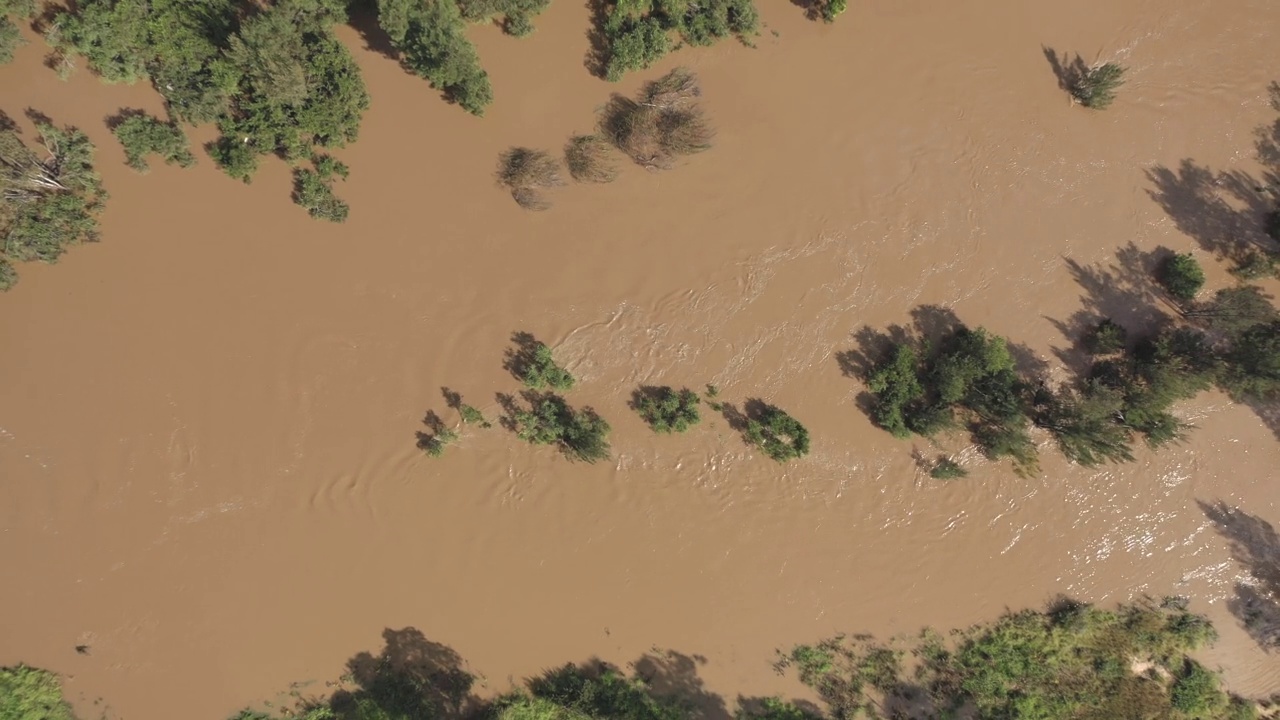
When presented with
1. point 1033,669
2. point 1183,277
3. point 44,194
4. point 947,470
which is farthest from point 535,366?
point 1183,277

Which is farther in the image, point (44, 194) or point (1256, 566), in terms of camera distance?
point (1256, 566)

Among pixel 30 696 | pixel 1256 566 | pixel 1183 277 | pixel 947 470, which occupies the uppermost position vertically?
pixel 1183 277

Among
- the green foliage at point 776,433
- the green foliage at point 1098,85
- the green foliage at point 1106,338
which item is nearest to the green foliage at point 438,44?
the green foliage at point 776,433

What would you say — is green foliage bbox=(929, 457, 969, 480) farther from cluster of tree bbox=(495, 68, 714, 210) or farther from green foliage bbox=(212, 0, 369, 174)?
green foliage bbox=(212, 0, 369, 174)

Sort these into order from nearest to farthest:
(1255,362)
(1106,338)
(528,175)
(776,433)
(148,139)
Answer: (148,139) < (1255,362) < (528,175) < (1106,338) < (776,433)

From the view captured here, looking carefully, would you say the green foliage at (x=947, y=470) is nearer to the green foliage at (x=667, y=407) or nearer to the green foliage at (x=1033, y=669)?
the green foliage at (x=1033, y=669)

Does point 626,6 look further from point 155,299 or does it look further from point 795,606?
point 795,606

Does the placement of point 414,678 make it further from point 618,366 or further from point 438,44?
point 438,44
